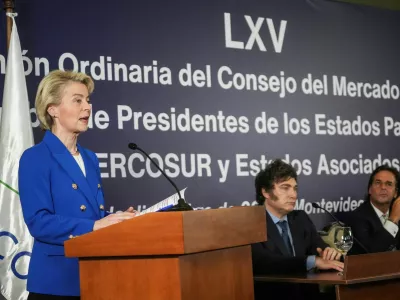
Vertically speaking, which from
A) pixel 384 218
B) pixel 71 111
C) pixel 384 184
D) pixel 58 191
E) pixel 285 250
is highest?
pixel 71 111

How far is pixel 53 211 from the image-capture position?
2.71 meters

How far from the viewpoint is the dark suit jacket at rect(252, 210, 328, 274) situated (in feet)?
12.6

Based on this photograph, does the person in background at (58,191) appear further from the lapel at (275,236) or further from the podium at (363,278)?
the lapel at (275,236)

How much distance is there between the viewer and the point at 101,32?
4.59 m

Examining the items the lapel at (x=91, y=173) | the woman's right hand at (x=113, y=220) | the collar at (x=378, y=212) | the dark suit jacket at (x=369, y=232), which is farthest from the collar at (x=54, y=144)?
the collar at (x=378, y=212)

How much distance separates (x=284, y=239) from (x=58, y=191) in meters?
1.83

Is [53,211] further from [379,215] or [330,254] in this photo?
[379,215]

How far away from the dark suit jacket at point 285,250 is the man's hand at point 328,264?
2.8 inches

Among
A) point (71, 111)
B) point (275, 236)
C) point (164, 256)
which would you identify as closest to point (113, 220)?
point (164, 256)

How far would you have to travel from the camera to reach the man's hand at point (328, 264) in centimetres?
378

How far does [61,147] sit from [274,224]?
5.45 ft

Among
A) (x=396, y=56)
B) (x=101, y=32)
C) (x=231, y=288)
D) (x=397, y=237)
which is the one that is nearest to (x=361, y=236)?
(x=397, y=237)

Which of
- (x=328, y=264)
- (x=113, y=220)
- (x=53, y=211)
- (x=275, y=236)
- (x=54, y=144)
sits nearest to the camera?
(x=113, y=220)

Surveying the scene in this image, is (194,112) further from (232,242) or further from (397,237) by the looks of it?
(232,242)
